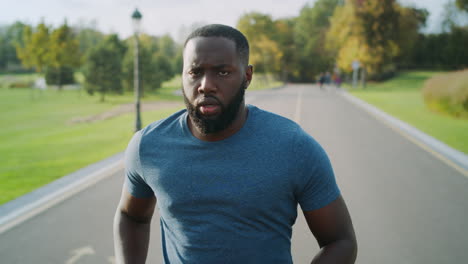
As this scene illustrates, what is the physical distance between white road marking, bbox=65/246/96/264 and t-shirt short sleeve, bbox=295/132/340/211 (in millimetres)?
3201

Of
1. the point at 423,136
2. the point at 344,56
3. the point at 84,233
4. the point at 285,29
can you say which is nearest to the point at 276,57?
the point at 344,56

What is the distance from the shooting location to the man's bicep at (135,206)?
1865mm

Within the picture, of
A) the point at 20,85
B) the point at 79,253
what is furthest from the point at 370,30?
the point at 79,253

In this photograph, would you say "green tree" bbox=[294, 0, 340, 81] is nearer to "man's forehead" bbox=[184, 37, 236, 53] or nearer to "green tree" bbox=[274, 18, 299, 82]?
"green tree" bbox=[274, 18, 299, 82]

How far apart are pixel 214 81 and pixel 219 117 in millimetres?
147

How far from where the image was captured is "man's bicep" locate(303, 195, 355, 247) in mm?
1527

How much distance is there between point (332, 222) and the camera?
1.54 m

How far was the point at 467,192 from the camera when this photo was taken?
20.7 feet

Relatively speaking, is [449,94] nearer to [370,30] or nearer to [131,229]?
[131,229]

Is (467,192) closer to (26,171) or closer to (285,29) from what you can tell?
(26,171)

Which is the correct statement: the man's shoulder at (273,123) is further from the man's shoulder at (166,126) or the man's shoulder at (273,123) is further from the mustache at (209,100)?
the man's shoulder at (166,126)

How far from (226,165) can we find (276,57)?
54.8 m

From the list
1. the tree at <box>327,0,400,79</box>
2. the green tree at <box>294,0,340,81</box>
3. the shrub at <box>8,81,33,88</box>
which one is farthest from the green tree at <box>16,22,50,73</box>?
the green tree at <box>294,0,340,81</box>

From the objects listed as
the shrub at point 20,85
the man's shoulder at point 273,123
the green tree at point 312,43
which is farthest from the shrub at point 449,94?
the green tree at point 312,43
